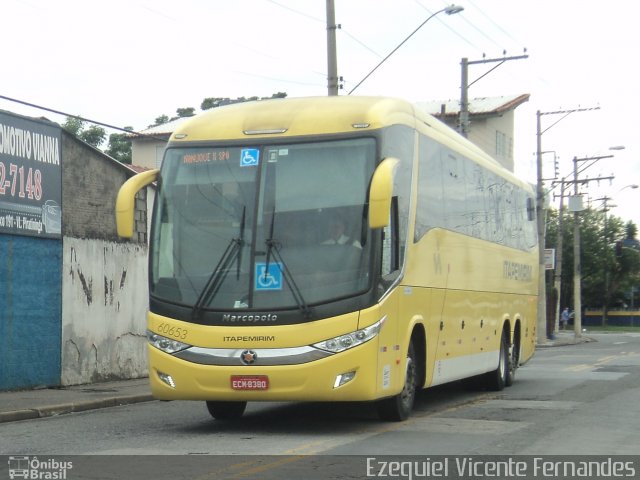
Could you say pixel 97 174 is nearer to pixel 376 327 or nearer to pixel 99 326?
pixel 99 326

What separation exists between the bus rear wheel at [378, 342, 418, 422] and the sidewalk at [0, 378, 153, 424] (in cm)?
495

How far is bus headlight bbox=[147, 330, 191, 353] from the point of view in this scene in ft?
38.5

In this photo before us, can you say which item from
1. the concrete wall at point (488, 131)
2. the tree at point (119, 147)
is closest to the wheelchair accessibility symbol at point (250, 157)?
the concrete wall at point (488, 131)

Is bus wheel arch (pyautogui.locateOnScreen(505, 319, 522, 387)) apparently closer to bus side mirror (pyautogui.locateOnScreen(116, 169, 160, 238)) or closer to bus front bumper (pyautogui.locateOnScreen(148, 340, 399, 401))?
bus front bumper (pyautogui.locateOnScreen(148, 340, 399, 401))

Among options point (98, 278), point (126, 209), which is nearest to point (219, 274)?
point (126, 209)

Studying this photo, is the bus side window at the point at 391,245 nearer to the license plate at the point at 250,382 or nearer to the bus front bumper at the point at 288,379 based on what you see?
the bus front bumper at the point at 288,379

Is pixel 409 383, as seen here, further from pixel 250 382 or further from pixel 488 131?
pixel 488 131

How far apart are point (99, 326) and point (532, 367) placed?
10704mm

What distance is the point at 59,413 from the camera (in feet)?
50.4

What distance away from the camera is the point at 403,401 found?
42.8 ft

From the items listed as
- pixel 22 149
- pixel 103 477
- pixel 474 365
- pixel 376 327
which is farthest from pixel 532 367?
pixel 103 477

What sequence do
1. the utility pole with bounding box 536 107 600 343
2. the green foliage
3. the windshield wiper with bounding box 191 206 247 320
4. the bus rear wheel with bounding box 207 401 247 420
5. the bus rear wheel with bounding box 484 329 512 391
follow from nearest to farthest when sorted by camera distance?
the windshield wiper with bounding box 191 206 247 320, the bus rear wheel with bounding box 207 401 247 420, the bus rear wheel with bounding box 484 329 512 391, the utility pole with bounding box 536 107 600 343, the green foliage

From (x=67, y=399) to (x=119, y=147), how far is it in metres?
56.8

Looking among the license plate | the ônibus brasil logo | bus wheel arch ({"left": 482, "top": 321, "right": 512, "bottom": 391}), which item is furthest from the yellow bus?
bus wheel arch ({"left": 482, "top": 321, "right": 512, "bottom": 391})
